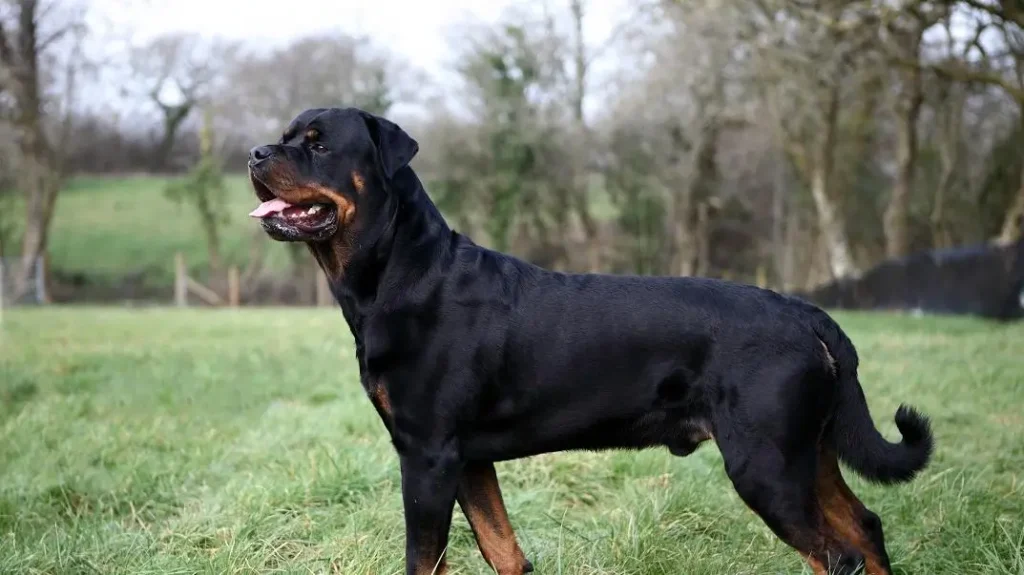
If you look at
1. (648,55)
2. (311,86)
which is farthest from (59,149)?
(648,55)

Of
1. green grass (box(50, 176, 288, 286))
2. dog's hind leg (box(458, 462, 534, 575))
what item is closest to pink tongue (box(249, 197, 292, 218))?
dog's hind leg (box(458, 462, 534, 575))

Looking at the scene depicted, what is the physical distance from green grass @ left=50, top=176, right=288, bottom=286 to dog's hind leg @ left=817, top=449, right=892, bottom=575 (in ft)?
99.3

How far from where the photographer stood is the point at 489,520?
3359 mm

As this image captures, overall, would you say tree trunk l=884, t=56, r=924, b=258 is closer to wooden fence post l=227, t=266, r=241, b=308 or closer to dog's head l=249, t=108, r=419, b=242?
dog's head l=249, t=108, r=419, b=242

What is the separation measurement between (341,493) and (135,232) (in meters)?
38.0

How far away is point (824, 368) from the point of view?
312cm

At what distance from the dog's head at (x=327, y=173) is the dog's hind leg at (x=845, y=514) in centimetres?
186

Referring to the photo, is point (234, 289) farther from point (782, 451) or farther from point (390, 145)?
point (782, 451)

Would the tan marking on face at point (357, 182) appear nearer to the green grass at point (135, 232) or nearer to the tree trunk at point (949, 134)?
the tree trunk at point (949, 134)

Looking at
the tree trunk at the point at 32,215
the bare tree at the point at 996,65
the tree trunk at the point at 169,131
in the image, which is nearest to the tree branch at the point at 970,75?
the bare tree at the point at 996,65

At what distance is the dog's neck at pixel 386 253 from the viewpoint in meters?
3.24

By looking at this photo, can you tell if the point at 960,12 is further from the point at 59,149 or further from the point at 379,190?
the point at 59,149

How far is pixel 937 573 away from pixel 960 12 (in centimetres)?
1664

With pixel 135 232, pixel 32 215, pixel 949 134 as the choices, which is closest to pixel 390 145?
pixel 949 134
